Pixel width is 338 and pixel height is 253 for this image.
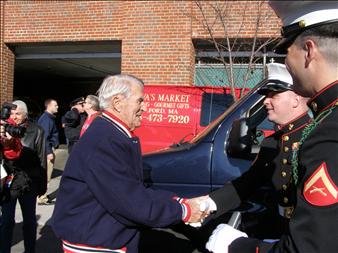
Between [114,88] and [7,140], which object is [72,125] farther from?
[114,88]

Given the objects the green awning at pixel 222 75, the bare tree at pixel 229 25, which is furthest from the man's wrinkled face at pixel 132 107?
the bare tree at pixel 229 25

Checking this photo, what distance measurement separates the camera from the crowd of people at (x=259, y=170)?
1171 millimetres

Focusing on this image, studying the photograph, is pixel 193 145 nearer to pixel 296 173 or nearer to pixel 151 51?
pixel 296 173

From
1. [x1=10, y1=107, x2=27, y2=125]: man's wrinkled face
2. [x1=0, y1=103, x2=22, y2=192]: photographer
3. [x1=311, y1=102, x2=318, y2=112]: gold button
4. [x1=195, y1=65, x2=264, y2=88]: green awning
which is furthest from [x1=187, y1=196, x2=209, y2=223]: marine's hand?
[x1=195, y1=65, x2=264, y2=88]: green awning

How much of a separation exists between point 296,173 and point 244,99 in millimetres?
2178

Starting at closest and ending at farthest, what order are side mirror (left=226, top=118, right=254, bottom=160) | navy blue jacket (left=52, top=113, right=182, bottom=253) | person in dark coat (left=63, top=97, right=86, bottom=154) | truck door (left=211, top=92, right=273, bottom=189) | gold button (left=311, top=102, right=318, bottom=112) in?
gold button (left=311, top=102, right=318, bottom=112), navy blue jacket (left=52, top=113, right=182, bottom=253), side mirror (left=226, top=118, right=254, bottom=160), truck door (left=211, top=92, right=273, bottom=189), person in dark coat (left=63, top=97, right=86, bottom=154)

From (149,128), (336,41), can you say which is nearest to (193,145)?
(336,41)

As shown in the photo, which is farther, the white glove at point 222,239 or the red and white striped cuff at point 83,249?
the red and white striped cuff at point 83,249

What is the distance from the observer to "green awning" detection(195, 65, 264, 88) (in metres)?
8.90

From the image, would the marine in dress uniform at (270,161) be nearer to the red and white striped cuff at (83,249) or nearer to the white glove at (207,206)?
the white glove at (207,206)

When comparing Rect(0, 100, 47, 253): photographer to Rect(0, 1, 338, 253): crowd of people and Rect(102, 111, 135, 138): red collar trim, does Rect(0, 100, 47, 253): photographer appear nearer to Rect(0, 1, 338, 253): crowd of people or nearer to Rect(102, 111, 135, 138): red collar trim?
Rect(0, 1, 338, 253): crowd of people

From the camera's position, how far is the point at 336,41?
125cm

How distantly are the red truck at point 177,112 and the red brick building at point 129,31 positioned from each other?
2.40 metres

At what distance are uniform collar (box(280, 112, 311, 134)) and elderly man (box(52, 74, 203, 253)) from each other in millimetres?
762
